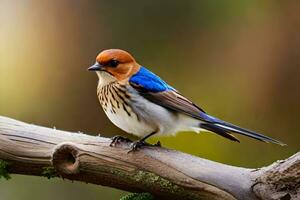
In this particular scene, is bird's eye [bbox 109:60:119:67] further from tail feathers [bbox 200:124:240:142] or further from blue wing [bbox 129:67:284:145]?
tail feathers [bbox 200:124:240:142]

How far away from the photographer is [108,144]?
143 inches

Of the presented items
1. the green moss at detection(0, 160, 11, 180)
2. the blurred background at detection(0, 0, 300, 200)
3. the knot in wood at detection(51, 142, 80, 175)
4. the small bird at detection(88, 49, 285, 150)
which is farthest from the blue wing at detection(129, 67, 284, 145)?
the blurred background at detection(0, 0, 300, 200)

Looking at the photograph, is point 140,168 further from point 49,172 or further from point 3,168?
point 3,168

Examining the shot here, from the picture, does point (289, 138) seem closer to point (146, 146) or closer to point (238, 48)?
point (238, 48)

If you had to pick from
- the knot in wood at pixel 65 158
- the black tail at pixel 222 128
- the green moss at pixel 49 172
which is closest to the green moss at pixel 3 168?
the green moss at pixel 49 172

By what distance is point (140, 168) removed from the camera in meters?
3.50

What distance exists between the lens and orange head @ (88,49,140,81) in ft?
12.5

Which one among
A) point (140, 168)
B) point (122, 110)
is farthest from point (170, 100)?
point (140, 168)

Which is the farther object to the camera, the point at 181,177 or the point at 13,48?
the point at 13,48

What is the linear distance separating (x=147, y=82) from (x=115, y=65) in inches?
6.9

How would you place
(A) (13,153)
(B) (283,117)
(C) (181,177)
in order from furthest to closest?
(B) (283,117), (A) (13,153), (C) (181,177)

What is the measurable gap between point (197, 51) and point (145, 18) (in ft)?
1.58

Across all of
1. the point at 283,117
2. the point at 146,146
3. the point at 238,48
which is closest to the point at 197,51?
the point at 238,48

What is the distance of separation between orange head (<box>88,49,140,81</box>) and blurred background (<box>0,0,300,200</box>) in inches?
85.2
